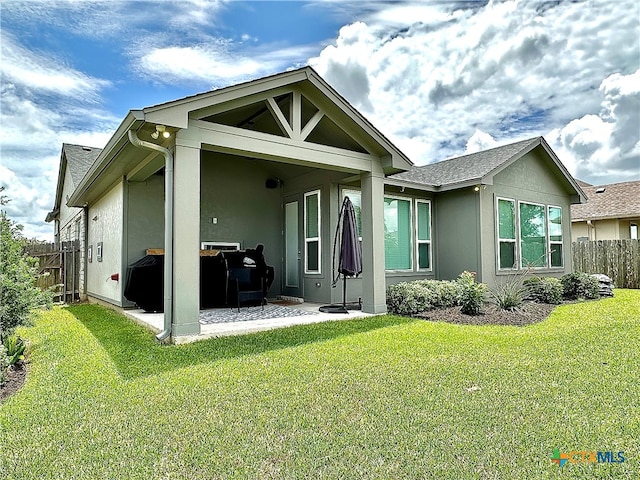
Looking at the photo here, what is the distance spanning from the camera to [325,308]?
8.21 meters

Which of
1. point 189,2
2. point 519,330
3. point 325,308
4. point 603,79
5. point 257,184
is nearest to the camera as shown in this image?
point 519,330

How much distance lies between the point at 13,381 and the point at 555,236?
13.6 meters

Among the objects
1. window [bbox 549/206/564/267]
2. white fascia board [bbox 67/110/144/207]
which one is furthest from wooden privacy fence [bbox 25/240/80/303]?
window [bbox 549/206/564/267]

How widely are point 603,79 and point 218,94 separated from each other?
12469 mm

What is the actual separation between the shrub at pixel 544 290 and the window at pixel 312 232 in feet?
18.6

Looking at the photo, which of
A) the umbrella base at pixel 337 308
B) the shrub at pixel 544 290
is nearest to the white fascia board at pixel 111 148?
the umbrella base at pixel 337 308

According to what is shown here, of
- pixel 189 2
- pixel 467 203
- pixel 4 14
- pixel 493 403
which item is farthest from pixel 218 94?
pixel 467 203

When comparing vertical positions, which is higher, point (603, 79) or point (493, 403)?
point (603, 79)

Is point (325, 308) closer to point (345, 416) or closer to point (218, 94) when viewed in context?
point (218, 94)

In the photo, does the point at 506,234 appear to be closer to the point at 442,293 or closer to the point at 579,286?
the point at 579,286

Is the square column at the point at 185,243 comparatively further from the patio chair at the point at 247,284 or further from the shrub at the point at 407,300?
the shrub at the point at 407,300

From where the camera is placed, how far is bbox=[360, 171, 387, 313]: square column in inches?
304

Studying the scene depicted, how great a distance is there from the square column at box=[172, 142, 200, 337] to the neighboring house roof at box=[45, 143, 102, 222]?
29.3ft

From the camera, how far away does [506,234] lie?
1102 cm
